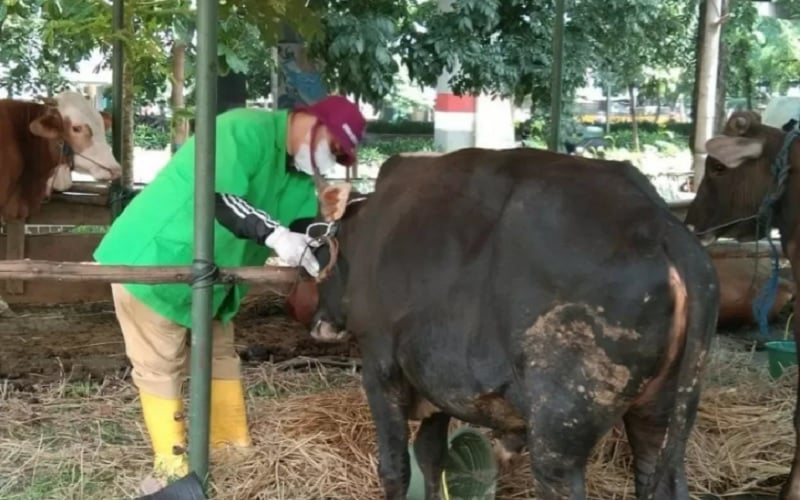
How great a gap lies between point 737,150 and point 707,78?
210 inches

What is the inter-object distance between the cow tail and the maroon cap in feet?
4.81

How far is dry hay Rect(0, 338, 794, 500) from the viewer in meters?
4.02

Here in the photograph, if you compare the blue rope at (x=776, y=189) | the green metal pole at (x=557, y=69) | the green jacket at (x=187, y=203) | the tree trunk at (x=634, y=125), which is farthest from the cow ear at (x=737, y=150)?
the tree trunk at (x=634, y=125)

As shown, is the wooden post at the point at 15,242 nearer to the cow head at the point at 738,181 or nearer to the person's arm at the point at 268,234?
the person's arm at the point at 268,234

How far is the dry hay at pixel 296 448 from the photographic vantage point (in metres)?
4.02

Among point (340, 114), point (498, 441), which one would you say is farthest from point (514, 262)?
point (340, 114)

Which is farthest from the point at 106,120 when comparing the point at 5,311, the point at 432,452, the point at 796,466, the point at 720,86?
the point at 720,86

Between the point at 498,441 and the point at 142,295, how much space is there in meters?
1.52

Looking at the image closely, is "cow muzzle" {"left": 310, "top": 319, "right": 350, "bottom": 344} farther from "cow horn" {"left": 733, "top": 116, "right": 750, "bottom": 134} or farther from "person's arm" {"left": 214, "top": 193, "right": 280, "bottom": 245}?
"cow horn" {"left": 733, "top": 116, "right": 750, "bottom": 134}

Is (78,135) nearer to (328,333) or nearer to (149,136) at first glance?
(328,333)

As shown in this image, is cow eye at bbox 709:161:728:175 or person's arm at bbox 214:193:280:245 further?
cow eye at bbox 709:161:728:175

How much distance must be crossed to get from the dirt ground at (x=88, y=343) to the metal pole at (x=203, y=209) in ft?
6.85

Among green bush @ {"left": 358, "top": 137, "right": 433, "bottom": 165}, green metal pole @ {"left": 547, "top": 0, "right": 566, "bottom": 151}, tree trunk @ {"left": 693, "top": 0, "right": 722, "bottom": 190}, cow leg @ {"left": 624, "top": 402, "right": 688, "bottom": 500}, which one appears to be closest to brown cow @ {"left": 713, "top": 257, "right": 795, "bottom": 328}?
green metal pole @ {"left": 547, "top": 0, "right": 566, "bottom": 151}

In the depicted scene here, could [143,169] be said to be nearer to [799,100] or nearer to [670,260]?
[799,100]
